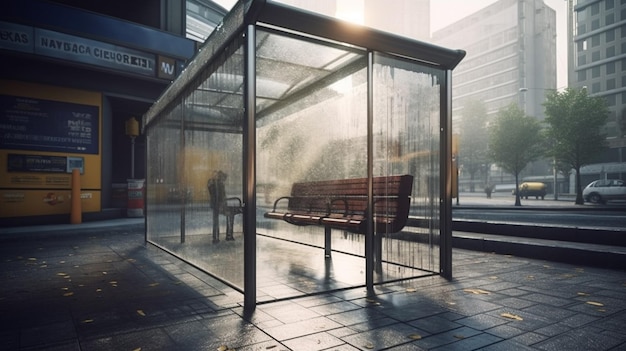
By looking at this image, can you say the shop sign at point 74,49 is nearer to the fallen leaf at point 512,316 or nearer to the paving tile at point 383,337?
the paving tile at point 383,337

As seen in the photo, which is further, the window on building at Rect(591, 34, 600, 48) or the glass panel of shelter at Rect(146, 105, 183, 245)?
the window on building at Rect(591, 34, 600, 48)

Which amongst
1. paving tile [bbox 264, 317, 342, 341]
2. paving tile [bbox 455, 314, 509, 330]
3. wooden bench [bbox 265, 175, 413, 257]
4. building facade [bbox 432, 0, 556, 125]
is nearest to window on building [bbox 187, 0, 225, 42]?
wooden bench [bbox 265, 175, 413, 257]

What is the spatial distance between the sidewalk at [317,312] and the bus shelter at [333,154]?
1.39 ft

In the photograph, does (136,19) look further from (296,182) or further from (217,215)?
(217,215)

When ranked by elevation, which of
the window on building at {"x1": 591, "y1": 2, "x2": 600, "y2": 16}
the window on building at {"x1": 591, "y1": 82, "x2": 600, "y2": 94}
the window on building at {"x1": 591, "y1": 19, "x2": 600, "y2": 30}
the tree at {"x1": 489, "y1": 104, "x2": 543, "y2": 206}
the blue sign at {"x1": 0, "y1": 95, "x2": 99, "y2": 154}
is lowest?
the blue sign at {"x1": 0, "y1": 95, "x2": 99, "y2": 154}

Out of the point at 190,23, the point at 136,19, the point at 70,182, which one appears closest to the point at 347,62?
the point at 70,182

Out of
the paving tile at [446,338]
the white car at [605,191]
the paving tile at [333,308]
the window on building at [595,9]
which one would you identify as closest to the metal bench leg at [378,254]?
the paving tile at [333,308]

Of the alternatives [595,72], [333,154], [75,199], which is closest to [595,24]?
[595,72]

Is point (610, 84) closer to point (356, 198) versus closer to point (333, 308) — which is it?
point (356, 198)

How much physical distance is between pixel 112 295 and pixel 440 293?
138 inches

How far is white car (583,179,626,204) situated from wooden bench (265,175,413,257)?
24672 millimetres

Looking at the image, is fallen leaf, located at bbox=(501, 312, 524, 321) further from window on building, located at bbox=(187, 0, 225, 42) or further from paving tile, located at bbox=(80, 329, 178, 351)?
window on building, located at bbox=(187, 0, 225, 42)

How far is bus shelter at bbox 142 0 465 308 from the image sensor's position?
4.02 meters

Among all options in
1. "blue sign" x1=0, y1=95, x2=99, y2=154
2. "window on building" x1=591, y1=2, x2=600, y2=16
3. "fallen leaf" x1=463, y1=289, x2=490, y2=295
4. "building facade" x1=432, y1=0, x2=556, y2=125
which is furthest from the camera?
"building facade" x1=432, y1=0, x2=556, y2=125
